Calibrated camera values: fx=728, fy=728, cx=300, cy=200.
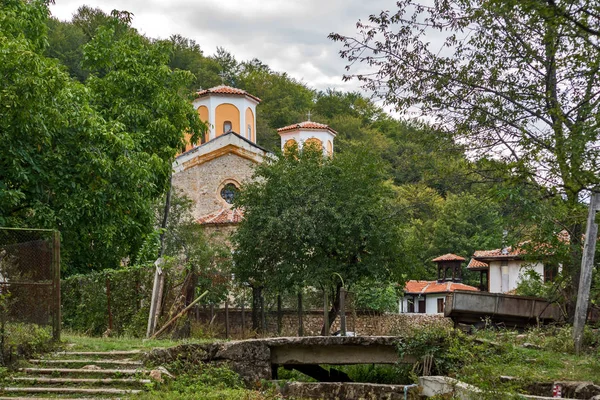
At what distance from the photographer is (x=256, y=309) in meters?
25.2

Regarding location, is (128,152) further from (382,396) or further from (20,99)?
(382,396)

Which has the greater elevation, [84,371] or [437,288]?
[84,371]

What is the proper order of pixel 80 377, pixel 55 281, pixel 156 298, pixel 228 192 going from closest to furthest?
pixel 80 377, pixel 55 281, pixel 156 298, pixel 228 192

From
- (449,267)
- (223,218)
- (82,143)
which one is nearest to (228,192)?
(223,218)

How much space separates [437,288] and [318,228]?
25354 millimetres

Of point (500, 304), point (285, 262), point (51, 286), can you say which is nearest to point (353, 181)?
point (285, 262)

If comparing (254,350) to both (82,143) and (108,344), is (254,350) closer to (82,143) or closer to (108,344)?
(108,344)

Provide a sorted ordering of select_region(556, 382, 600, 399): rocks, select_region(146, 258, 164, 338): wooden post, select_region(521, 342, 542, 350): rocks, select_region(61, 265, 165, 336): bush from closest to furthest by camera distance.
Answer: select_region(556, 382, 600, 399): rocks
select_region(521, 342, 542, 350): rocks
select_region(146, 258, 164, 338): wooden post
select_region(61, 265, 165, 336): bush

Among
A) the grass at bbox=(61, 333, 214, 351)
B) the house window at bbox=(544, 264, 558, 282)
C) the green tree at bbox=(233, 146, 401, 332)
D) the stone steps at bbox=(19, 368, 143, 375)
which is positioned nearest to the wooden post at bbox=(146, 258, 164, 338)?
the grass at bbox=(61, 333, 214, 351)

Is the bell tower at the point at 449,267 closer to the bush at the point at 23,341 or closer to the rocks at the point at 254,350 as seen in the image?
the rocks at the point at 254,350

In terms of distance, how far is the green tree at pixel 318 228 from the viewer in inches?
979

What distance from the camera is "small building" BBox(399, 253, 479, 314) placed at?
47.9 meters

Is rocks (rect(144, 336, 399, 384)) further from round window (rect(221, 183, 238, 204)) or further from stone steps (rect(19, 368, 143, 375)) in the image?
round window (rect(221, 183, 238, 204))

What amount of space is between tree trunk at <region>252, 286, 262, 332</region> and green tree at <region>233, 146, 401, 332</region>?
0.20ft
